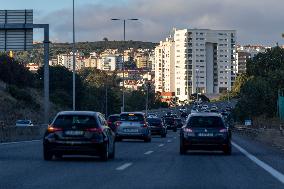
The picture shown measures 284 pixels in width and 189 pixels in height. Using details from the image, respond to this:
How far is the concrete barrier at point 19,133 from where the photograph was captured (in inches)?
1681

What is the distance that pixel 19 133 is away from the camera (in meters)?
45.3

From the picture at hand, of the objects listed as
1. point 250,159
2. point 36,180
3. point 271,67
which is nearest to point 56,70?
point 271,67

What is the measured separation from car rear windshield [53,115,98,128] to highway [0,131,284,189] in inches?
42.6

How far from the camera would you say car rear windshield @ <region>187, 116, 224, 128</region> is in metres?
31.1

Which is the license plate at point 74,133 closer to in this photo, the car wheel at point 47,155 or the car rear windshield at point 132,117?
the car wheel at point 47,155

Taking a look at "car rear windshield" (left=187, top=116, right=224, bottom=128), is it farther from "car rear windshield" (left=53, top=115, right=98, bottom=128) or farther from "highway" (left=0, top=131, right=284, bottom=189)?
"car rear windshield" (left=53, top=115, right=98, bottom=128)

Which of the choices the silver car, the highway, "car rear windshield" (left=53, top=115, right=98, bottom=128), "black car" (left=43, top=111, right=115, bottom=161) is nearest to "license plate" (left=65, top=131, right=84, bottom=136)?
"black car" (left=43, top=111, right=115, bottom=161)

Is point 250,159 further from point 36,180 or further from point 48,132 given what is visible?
point 36,180

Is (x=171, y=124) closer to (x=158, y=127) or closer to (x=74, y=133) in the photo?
(x=158, y=127)

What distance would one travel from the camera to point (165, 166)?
23.1 m

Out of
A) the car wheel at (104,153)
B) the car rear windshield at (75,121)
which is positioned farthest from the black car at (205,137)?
the car rear windshield at (75,121)

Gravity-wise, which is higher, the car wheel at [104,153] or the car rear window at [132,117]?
the car rear window at [132,117]

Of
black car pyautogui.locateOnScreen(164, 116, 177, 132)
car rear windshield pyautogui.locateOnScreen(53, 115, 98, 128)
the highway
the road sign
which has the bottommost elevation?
black car pyautogui.locateOnScreen(164, 116, 177, 132)

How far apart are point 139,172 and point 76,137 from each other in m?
4.74
